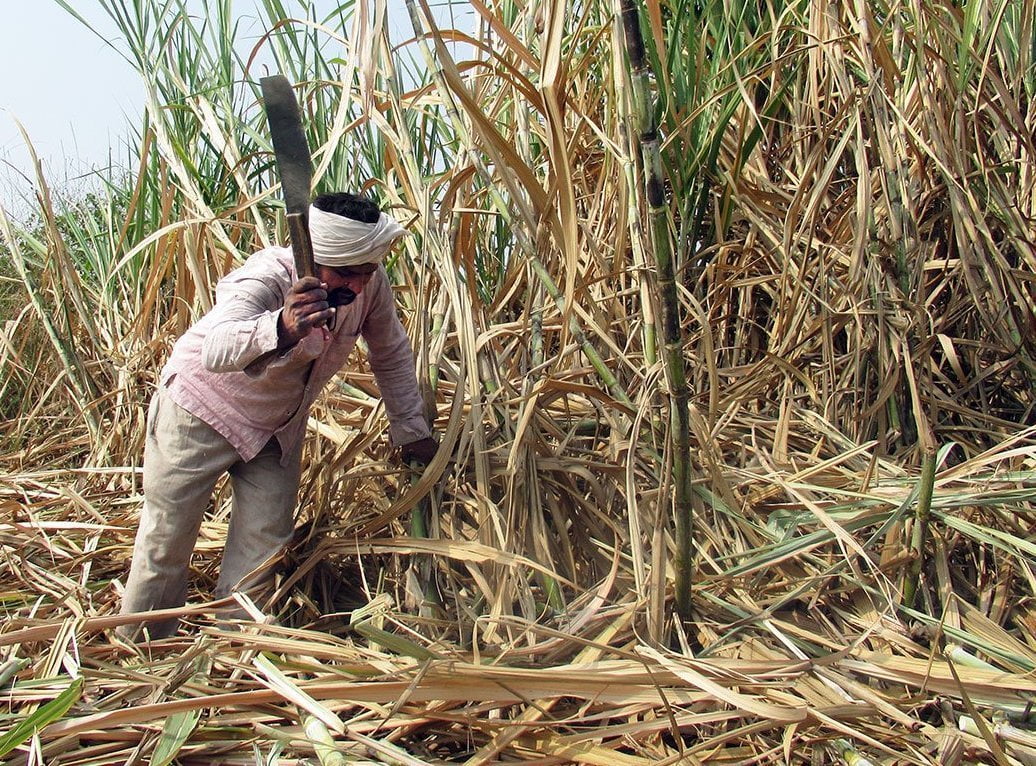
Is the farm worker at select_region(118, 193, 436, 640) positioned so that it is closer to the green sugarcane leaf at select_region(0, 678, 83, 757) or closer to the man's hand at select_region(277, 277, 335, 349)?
the man's hand at select_region(277, 277, 335, 349)

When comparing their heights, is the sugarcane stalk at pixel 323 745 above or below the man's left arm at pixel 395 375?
below

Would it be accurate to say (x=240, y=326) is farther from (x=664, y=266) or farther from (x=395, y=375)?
(x=664, y=266)

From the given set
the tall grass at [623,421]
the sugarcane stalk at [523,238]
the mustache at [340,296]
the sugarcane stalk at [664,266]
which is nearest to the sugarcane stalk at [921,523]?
the tall grass at [623,421]

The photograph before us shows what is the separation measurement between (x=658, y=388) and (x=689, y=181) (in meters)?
0.69

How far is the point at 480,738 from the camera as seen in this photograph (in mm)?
1344

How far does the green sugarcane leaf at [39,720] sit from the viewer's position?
1.16 metres

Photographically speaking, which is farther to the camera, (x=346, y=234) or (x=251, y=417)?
(x=251, y=417)

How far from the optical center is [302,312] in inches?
60.9

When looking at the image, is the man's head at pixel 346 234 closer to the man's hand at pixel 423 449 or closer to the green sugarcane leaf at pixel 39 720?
the man's hand at pixel 423 449

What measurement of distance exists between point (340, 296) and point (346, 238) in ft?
0.46

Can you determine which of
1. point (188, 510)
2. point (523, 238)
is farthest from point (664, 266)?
point (188, 510)

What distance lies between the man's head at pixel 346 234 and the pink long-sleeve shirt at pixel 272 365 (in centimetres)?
→ 12

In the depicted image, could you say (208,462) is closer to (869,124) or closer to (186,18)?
(186,18)

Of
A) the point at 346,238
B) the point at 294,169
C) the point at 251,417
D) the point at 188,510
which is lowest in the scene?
the point at 188,510
